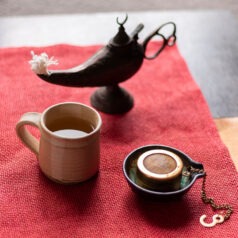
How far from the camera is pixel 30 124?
0.71 m

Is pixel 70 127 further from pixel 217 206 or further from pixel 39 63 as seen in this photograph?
pixel 217 206

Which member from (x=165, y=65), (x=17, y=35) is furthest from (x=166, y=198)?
(x=17, y=35)

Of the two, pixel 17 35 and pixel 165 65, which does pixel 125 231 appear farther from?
pixel 17 35

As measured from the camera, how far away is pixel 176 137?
0.84 metres

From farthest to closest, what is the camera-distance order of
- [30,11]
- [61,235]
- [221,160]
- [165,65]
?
1. [30,11]
2. [165,65]
3. [221,160]
4. [61,235]

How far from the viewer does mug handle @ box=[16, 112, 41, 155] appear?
0.71 m

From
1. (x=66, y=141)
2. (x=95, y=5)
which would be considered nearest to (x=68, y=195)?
(x=66, y=141)

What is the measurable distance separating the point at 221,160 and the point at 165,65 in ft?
1.06

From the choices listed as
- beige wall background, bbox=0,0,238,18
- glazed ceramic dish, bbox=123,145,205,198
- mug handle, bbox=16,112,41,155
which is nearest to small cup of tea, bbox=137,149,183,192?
glazed ceramic dish, bbox=123,145,205,198

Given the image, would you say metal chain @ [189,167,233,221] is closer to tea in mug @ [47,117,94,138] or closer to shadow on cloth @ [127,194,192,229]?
shadow on cloth @ [127,194,192,229]

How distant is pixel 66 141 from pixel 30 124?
3.0 inches

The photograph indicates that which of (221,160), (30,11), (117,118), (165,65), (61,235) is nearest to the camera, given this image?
(61,235)

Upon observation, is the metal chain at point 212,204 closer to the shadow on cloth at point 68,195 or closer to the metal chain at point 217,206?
the metal chain at point 217,206

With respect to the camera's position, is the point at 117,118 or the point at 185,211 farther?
the point at 117,118
